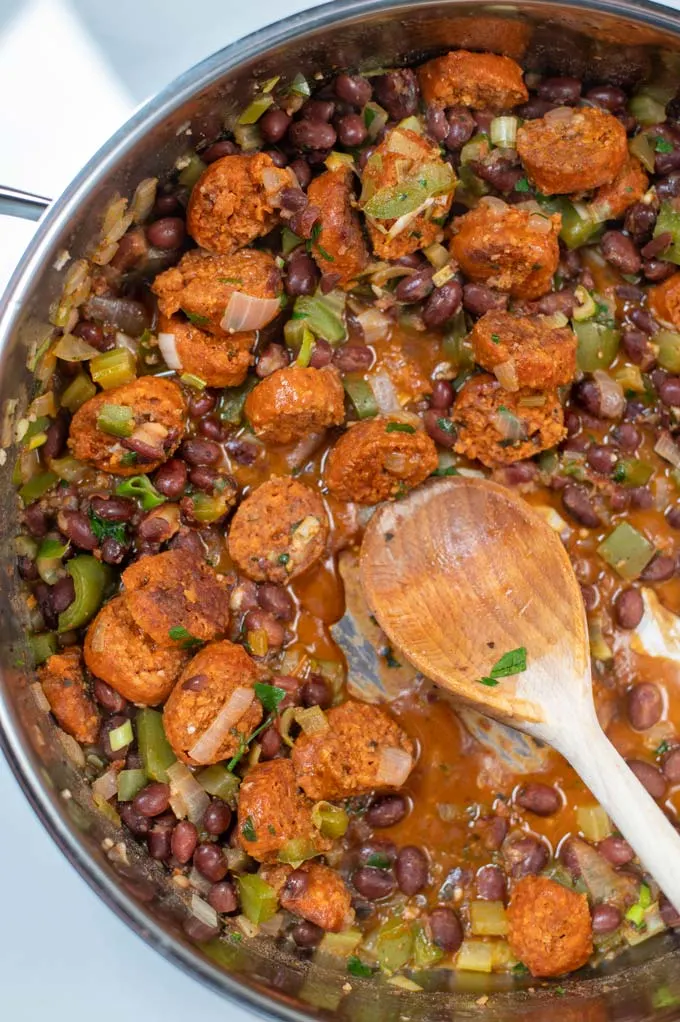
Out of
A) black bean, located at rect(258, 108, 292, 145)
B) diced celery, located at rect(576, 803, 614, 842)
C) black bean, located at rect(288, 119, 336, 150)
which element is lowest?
diced celery, located at rect(576, 803, 614, 842)

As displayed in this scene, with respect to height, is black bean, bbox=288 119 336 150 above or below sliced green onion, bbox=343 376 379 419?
above

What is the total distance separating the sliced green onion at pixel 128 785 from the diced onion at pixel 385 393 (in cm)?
143

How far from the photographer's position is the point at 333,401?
318 cm

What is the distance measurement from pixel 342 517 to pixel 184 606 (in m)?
0.63

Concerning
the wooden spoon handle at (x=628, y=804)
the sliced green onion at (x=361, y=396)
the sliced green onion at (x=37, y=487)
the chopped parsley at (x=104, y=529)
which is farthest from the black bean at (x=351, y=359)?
the wooden spoon handle at (x=628, y=804)

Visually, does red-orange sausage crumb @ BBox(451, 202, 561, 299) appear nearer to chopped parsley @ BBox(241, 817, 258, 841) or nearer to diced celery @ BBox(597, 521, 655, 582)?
diced celery @ BBox(597, 521, 655, 582)

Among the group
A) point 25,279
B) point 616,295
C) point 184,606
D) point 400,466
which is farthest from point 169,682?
point 616,295

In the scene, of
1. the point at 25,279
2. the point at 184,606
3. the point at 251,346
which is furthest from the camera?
the point at 251,346

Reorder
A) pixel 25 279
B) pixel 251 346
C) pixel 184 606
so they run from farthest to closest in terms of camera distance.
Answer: pixel 251 346, pixel 184 606, pixel 25 279

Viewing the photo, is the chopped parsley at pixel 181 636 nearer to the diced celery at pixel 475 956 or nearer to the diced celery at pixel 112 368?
the diced celery at pixel 112 368

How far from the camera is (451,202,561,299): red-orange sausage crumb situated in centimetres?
315

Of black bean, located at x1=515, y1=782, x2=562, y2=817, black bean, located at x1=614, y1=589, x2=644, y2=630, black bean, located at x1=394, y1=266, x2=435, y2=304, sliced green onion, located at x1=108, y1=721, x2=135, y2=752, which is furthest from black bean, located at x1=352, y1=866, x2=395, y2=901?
black bean, located at x1=394, y1=266, x2=435, y2=304

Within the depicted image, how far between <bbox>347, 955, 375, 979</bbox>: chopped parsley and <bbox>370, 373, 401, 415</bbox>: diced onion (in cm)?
186

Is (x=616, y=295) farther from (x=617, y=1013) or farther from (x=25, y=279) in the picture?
(x=617, y=1013)
